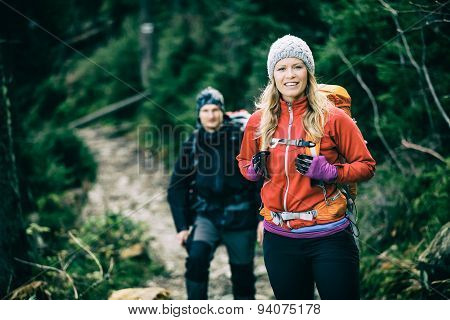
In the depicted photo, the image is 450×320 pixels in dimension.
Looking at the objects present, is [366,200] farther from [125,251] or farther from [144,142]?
[144,142]

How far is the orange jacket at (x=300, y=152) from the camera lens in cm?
286

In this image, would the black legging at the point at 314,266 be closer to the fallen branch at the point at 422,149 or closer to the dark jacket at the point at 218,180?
the dark jacket at the point at 218,180

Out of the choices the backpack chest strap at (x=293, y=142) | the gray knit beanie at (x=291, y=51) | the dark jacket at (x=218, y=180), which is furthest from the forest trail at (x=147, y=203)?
the gray knit beanie at (x=291, y=51)

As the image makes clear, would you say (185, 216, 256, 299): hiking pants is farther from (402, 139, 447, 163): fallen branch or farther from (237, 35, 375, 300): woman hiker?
(402, 139, 447, 163): fallen branch

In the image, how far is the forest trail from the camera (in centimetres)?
621

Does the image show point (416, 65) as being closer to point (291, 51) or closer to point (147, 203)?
point (291, 51)

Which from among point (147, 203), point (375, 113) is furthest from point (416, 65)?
point (147, 203)

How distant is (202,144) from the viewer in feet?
15.1

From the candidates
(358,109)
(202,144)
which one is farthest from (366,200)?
(202,144)

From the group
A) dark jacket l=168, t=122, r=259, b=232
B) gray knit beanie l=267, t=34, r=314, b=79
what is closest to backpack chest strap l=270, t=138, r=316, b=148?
gray knit beanie l=267, t=34, r=314, b=79

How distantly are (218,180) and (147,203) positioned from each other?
5401 millimetres

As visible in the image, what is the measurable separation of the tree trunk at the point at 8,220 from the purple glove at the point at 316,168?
3.28m

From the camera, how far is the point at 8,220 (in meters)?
4.88

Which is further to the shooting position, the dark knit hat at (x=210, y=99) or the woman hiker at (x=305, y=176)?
the dark knit hat at (x=210, y=99)
